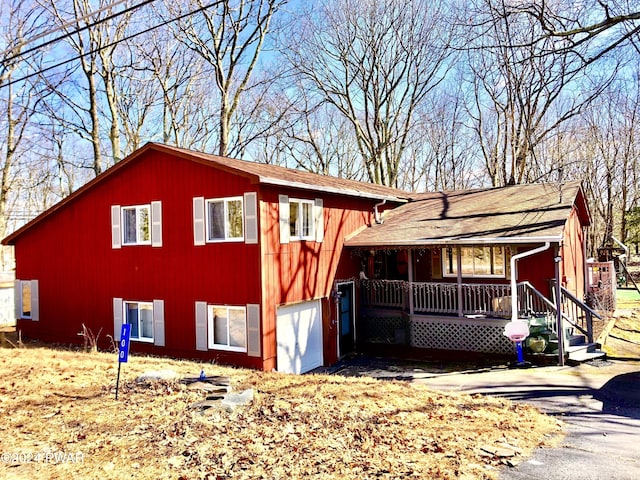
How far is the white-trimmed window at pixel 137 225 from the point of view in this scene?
1401cm

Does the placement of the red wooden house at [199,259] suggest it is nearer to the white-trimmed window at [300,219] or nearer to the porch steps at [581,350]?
the white-trimmed window at [300,219]

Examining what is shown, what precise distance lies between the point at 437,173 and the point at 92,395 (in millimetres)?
35930

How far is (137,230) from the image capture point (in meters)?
14.6

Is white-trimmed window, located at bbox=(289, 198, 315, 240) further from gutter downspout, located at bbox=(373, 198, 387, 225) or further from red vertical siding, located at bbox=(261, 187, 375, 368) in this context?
gutter downspout, located at bbox=(373, 198, 387, 225)

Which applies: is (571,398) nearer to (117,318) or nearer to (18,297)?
(117,318)

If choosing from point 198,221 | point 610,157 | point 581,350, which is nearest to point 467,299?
point 581,350

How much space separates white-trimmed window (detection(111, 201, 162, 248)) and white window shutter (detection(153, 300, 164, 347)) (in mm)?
1749

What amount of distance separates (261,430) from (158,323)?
8.17m

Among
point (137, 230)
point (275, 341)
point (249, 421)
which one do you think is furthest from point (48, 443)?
point (137, 230)

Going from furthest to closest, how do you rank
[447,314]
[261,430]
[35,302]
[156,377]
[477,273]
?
[35,302] → [477,273] → [447,314] → [156,377] → [261,430]

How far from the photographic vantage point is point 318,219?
1444cm

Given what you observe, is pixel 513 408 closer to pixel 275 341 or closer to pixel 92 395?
pixel 275 341

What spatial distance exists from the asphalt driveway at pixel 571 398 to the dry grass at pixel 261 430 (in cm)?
42

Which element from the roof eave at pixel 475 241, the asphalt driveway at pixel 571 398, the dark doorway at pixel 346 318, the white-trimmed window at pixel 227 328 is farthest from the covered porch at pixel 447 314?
the white-trimmed window at pixel 227 328
